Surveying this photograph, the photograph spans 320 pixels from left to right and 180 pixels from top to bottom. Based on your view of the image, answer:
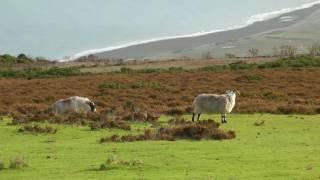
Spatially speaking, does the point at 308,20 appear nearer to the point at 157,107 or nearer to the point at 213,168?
the point at 157,107

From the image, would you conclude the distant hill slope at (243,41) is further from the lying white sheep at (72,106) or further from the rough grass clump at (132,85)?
the lying white sheep at (72,106)

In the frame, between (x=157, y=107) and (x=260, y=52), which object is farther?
(x=260, y=52)

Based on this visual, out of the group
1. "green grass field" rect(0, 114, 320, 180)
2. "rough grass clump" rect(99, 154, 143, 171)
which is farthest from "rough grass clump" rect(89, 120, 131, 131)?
"rough grass clump" rect(99, 154, 143, 171)

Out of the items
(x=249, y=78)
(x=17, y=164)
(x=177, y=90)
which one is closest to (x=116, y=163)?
(x=17, y=164)

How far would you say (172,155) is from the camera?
18.7m

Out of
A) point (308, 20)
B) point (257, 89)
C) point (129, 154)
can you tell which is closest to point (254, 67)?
point (257, 89)

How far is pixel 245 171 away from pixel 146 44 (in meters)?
79.9

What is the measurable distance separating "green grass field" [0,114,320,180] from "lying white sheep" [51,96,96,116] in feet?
25.6

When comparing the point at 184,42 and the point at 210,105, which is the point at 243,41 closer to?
the point at 184,42

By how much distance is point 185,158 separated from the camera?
1817 centimetres

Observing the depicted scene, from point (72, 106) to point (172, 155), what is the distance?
54.1 feet

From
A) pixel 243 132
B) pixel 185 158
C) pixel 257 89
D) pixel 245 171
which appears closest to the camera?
pixel 245 171

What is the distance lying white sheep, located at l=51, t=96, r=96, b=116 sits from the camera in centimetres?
3422

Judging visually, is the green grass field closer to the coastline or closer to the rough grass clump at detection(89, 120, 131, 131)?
the rough grass clump at detection(89, 120, 131, 131)
